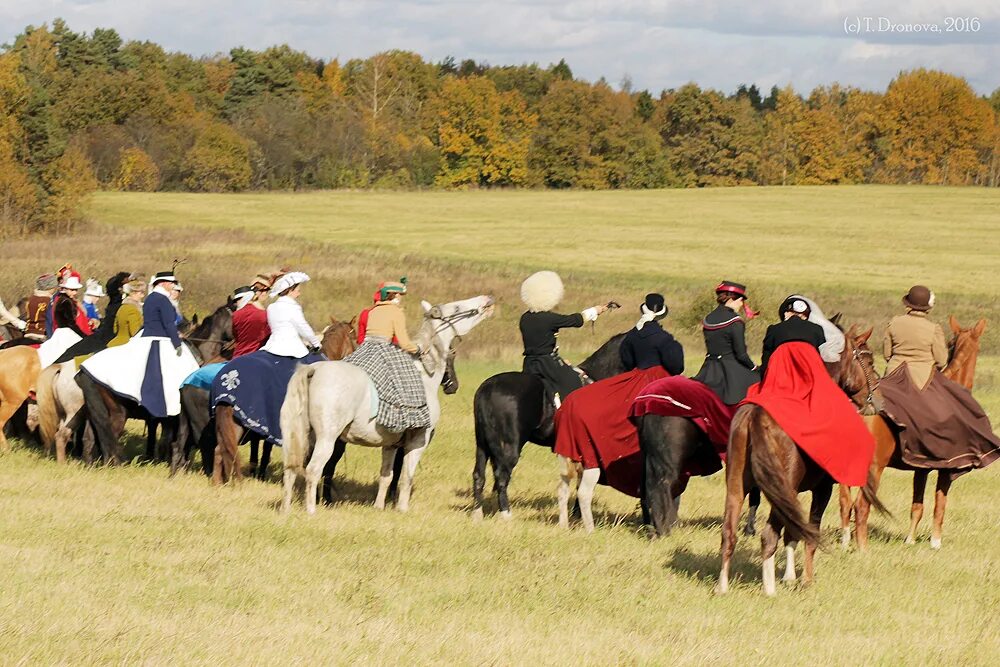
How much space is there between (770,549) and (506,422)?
11.9 ft

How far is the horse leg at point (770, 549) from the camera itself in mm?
9781

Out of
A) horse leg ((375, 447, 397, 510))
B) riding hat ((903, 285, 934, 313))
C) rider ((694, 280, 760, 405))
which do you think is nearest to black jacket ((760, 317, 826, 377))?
rider ((694, 280, 760, 405))

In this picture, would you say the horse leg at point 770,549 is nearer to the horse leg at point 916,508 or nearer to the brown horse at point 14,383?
the horse leg at point 916,508

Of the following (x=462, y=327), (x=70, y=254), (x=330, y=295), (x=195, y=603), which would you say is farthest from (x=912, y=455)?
(x=70, y=254)

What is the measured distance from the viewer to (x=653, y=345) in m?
12.1

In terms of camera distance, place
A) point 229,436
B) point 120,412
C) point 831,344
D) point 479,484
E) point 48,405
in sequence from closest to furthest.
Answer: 1. point 831,344
2. point 479,484
3. point 229,436
4. point 120,412
5. point 48,405

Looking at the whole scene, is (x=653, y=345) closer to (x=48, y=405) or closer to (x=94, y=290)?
(x=48, y=405)

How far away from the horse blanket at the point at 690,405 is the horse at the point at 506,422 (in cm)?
171

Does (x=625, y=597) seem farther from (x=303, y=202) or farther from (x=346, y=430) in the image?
(x=303, y=202)

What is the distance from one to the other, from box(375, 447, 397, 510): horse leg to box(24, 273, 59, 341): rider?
6606mm

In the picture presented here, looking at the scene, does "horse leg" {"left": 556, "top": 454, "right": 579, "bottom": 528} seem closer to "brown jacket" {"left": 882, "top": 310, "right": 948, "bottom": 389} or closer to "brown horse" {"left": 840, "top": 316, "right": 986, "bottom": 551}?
"brown horse" {"left": 840, "top": 316, "right": 986, "bottom": 551}

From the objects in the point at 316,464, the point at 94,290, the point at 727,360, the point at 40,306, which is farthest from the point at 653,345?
the point at 40,306

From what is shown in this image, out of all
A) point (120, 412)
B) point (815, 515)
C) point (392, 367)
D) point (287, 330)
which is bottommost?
point (120, 412)

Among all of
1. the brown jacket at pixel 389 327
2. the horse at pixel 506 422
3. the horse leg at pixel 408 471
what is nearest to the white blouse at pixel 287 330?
the brown jacket at pixel 389 327
